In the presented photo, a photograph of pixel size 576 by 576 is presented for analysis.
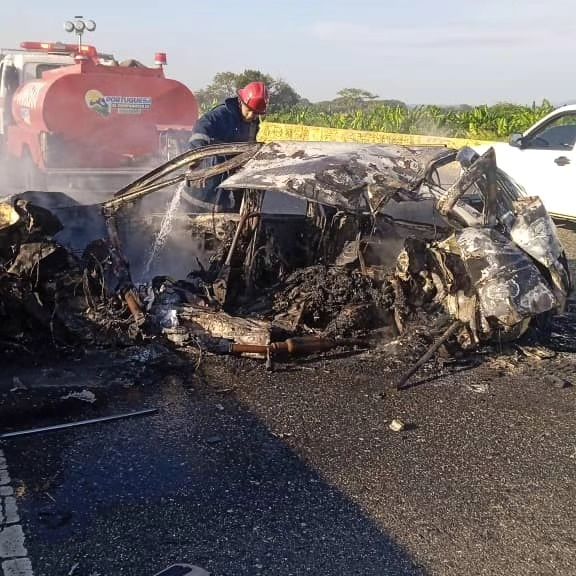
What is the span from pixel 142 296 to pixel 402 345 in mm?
2041

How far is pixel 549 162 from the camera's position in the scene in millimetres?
9750

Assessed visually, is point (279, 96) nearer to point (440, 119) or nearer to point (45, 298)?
point (440, 119)

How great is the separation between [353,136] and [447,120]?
157 inches

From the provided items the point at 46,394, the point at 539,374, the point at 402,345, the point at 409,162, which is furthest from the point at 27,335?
the point at 539,374

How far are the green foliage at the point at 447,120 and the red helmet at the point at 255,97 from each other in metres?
15.5

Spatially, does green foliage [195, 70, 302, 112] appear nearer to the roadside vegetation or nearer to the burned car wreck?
the roadside vegetation

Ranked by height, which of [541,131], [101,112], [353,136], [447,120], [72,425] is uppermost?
[447,120]

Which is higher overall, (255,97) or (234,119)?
(255,97)

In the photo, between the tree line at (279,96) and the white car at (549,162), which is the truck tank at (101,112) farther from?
the tree line at (279,96)

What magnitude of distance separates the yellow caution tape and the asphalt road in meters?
12.4

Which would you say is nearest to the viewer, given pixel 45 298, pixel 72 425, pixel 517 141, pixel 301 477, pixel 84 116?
pixel 301 477

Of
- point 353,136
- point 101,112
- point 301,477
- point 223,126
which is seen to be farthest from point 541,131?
point 353,136

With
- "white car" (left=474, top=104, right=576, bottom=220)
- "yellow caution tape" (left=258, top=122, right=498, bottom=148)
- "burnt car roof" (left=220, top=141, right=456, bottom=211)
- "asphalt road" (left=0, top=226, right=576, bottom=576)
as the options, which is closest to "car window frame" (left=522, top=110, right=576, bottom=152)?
"white car" (left=474, top=104, right=576, bottom=220)

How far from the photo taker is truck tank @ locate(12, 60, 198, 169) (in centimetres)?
1080
